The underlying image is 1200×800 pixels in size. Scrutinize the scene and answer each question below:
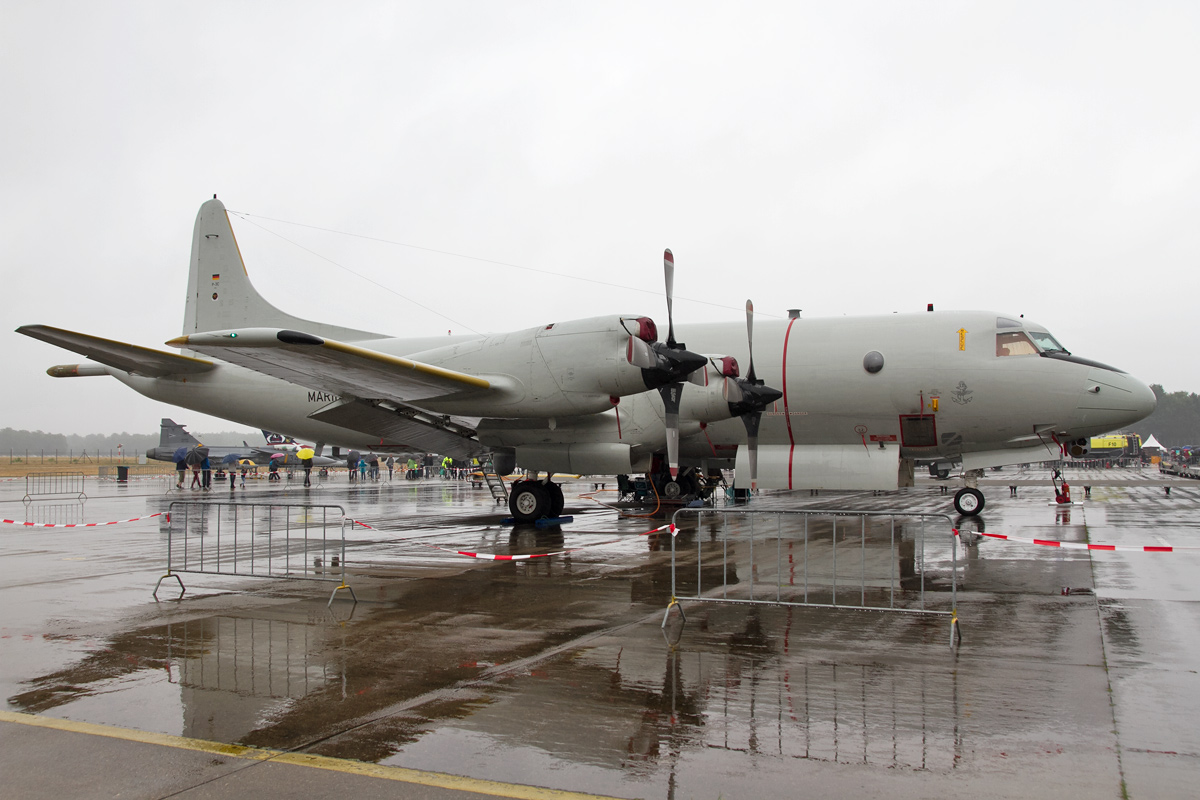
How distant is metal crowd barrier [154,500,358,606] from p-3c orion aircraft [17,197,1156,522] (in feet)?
8.09

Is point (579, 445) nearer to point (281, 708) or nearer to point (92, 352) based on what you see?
point (92, 352)

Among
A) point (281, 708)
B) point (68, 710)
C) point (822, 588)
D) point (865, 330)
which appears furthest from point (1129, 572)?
point (68, 710)

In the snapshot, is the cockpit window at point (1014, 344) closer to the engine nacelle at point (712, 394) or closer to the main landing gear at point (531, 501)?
the engine nacelle at point (712, 394)

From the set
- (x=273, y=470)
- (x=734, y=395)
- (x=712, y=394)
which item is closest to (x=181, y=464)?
(x=273, y=470)

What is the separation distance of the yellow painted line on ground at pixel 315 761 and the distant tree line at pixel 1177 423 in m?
199

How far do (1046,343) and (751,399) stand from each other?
18.1ft

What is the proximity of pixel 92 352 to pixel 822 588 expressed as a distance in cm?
1386

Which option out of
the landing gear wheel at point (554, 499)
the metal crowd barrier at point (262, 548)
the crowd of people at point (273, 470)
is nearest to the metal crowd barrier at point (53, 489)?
the crowd of people at point (273, 470)

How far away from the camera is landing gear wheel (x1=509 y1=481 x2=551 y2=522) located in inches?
658

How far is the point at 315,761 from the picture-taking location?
407 centimetres

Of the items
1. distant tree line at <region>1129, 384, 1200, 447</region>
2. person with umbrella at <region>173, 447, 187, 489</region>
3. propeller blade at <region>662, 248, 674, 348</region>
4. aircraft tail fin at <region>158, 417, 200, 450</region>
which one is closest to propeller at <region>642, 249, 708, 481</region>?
propeller blade at <region>662, 248, 674, 348</region>

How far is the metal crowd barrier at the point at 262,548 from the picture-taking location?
30.9 feet

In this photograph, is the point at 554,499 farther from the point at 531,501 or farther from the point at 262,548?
the point at 262,548

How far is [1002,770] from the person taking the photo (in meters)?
3.88
